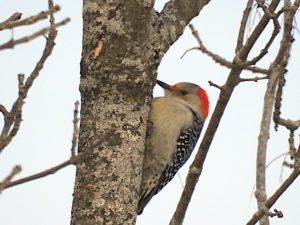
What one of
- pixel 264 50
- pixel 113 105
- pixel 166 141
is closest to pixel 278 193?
pixel 264 50

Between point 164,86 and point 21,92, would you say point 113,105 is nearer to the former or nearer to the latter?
point 21,92

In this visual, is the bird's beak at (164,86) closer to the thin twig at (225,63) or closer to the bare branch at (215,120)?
the bare branch at (215,120)

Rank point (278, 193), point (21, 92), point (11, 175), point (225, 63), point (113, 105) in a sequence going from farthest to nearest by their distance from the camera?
point (113, 105)
point (225, 63)
point (278, 193)
point (21, 92)
point (11, 175)

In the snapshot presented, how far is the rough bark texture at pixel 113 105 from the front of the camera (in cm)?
317

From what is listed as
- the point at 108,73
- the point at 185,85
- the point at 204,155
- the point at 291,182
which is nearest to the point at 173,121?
the point at 185,85

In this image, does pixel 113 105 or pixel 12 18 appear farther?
pixel 113 105

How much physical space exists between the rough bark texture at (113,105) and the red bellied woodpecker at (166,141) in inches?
52.1

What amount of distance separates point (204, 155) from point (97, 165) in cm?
80

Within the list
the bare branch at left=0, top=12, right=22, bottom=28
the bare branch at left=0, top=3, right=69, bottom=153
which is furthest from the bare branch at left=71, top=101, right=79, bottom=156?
the bare branch at left=0, top=12, right=22, bottom=28

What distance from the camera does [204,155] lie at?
360 cm

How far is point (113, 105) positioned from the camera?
3330 mm

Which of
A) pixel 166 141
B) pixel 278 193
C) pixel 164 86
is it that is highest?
pixel 164 86

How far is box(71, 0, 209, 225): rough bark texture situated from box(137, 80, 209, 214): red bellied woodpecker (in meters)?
1.32

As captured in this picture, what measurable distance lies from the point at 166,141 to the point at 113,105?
1.67 metres
